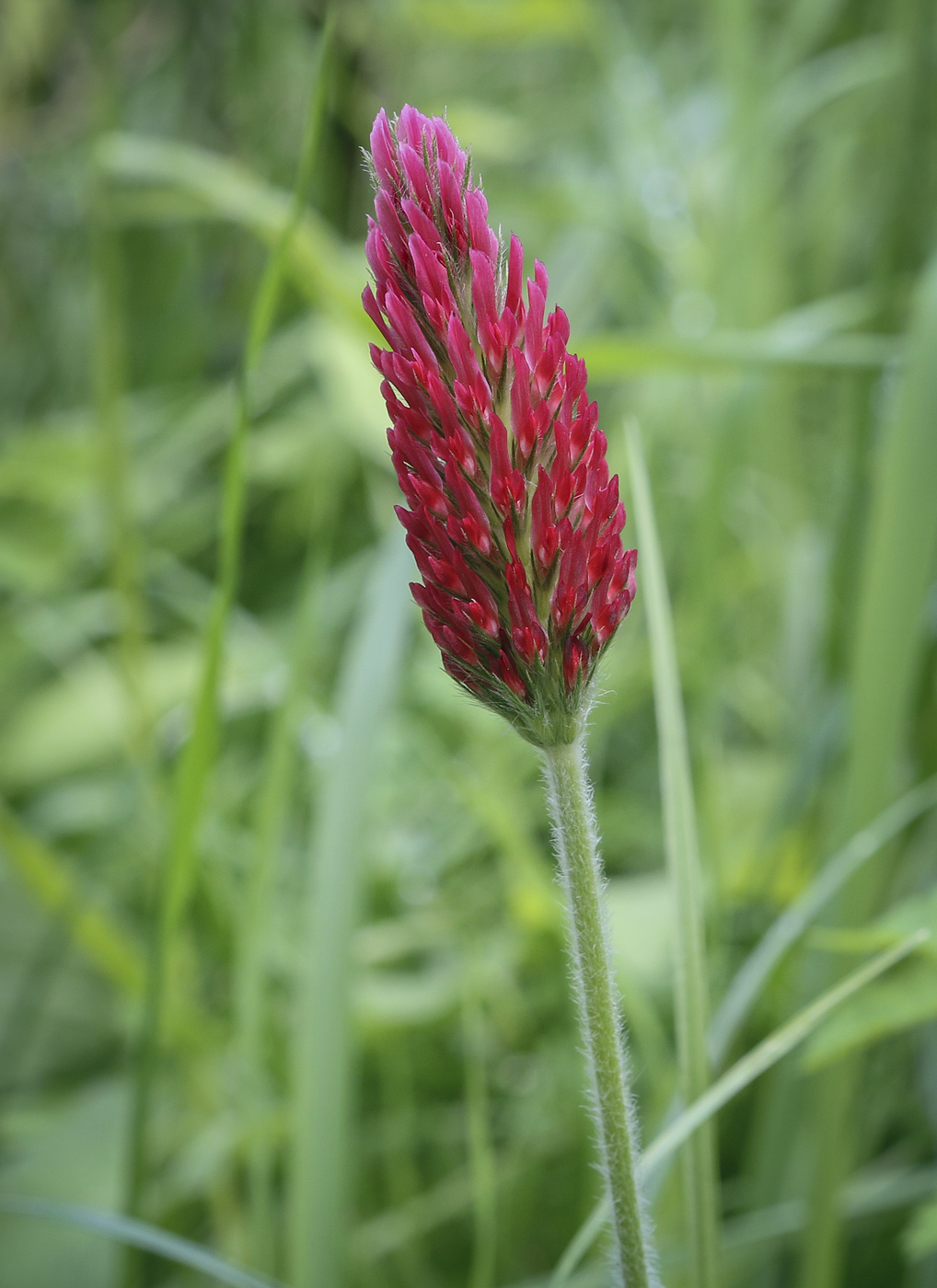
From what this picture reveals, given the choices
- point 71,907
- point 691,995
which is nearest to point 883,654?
point 691,995

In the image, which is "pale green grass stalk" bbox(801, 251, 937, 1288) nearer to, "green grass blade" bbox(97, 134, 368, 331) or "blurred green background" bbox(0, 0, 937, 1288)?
"blurred green background" bbox(0, 0, 937, 1288)

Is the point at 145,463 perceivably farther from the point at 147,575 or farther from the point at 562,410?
the point at 562,410

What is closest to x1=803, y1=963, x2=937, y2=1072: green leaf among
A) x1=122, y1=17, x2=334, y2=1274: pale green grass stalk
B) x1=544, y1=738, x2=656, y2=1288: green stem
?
x1=544, y1=738, x2=656, y2=1288: green stem

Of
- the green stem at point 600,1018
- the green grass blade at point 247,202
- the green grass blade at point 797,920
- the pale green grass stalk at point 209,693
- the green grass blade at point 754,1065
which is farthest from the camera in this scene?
the green grass blade at point 247,202

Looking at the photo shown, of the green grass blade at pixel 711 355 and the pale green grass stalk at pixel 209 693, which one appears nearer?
the pale green grass stalk at pixel 209 693

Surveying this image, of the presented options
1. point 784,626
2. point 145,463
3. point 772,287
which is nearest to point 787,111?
point 772,287

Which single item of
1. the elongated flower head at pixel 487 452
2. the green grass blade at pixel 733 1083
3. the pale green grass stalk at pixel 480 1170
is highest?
the elongated flower head at pixel 487 452

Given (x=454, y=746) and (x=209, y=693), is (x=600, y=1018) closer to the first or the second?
(x=209, y=693)

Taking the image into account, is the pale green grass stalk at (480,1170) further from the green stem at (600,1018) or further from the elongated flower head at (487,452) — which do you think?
the elongated flower head at (487,452)

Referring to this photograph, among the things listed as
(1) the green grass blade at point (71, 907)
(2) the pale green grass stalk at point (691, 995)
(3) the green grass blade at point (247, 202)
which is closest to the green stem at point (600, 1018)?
(2) the pale green grass stalk at point (691, 995)
